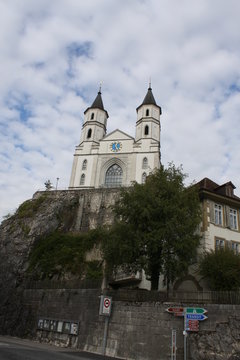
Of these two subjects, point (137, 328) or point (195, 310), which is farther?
point (137, 328)

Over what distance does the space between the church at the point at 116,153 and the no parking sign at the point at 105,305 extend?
31459 millimetres

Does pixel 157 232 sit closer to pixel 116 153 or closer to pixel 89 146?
pixel 116 153

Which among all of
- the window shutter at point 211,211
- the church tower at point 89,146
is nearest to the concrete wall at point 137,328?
the window shutter at point 211,211

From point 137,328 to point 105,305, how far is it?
214cm

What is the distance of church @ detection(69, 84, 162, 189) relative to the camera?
167ft

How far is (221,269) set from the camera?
60.7 feet

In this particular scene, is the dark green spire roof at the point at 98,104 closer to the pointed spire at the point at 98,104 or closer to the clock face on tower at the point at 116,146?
the pointed spire at the point at 98,104

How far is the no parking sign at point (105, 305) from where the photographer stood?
17.4 meters

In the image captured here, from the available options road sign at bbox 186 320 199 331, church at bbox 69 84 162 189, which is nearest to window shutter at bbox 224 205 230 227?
road sign at bbox 186 320 199 331

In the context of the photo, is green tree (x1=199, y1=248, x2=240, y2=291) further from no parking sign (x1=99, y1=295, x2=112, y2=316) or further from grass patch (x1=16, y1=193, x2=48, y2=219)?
grass patch (x1=16, y1=193, x2=48, y2=219)

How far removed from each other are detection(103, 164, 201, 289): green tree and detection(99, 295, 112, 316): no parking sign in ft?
9.02

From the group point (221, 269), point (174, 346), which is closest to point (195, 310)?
point (174, 346)

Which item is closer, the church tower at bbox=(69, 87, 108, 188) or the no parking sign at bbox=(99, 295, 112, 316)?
the no parking sign at bbox=(99, 295, 112, 316)

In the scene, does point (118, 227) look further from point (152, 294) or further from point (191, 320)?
point (191, 320)
